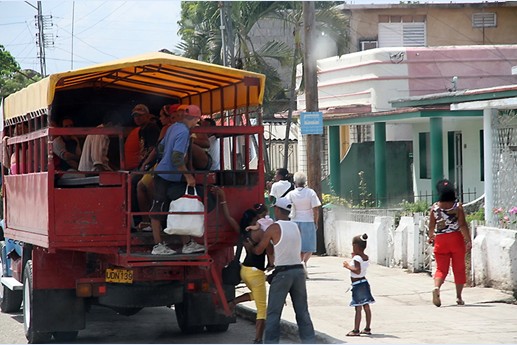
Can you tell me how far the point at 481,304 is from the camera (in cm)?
1208

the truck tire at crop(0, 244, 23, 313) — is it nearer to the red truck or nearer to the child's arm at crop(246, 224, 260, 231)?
the red truck

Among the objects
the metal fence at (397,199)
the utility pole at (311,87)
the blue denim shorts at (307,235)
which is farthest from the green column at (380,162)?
the blue denim shorts at (307,235)

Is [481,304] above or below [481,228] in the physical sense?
below

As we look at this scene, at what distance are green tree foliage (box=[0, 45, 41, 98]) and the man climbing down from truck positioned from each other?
4198 cm

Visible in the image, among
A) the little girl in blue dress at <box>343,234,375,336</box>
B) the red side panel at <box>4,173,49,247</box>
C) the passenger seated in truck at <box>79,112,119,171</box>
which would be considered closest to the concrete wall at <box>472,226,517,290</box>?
the little girl in blue dress at <box>343,234,375,336</box>

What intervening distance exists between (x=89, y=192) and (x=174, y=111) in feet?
4.40

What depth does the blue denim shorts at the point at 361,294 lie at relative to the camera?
10203mm

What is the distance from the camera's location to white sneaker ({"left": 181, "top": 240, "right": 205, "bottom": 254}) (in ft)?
31.7

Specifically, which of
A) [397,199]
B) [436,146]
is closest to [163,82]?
[436,146]

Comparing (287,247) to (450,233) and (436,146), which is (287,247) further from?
(436,146)

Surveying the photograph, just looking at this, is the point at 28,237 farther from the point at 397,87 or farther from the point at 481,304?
the point at 397,87

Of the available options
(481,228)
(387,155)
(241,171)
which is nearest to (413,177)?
(387,155)

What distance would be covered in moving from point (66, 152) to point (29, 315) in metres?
1.83

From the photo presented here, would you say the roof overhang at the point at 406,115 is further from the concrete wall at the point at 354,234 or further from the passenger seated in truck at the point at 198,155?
the passenger seated in truck at the point at 198,155
